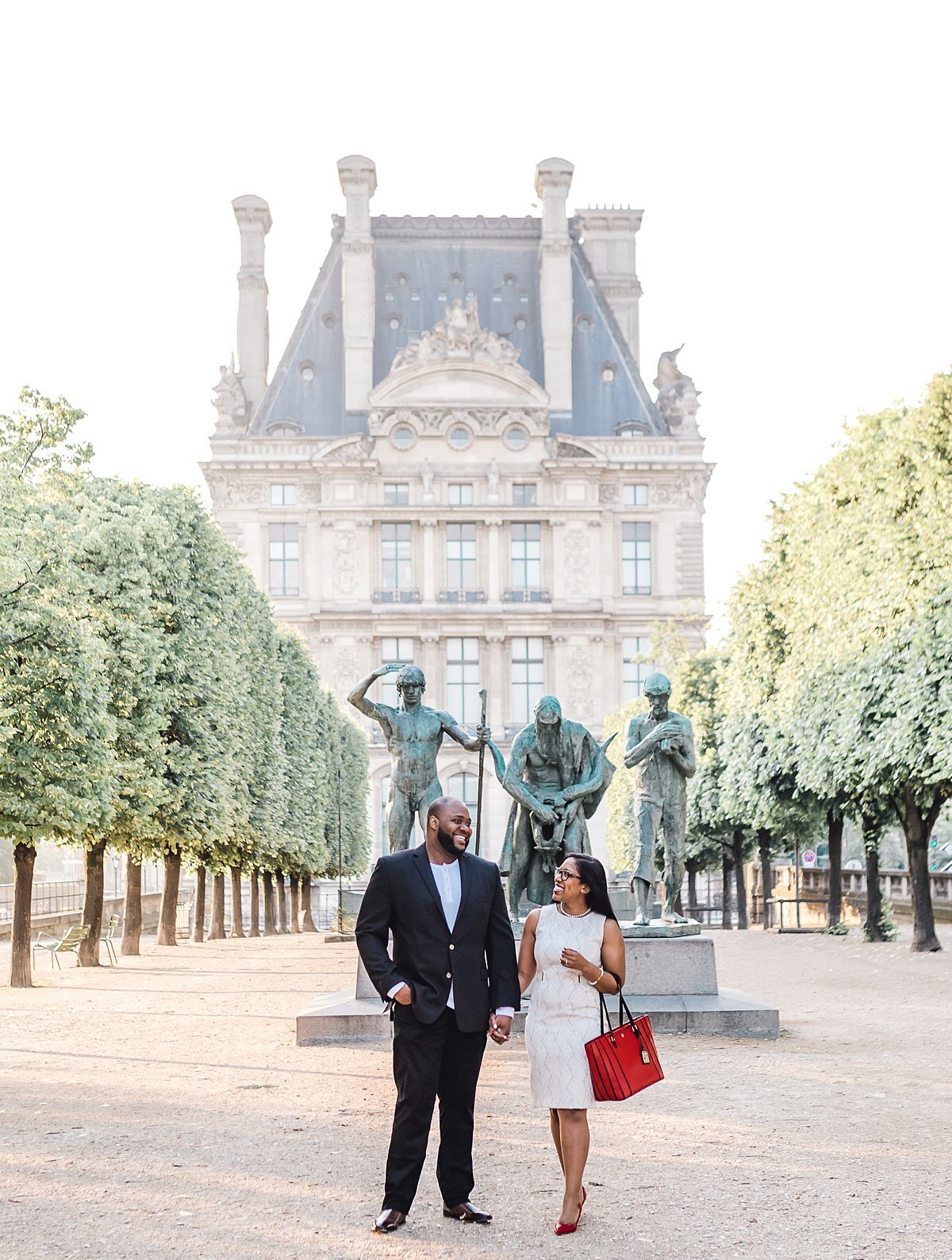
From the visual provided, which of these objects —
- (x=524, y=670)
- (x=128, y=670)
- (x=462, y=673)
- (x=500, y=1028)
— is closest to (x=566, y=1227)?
(x=500, y=1028)

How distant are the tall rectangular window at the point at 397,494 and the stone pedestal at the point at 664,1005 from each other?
59.7 m

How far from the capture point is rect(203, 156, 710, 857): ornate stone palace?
73688mm

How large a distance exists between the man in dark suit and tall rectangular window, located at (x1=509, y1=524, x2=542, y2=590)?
6830 centimetres

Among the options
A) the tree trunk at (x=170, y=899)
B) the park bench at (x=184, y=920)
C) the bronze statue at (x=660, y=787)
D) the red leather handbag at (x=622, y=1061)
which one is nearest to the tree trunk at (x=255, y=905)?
the park bench at (x=184, y=920)

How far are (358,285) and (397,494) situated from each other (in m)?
10.6

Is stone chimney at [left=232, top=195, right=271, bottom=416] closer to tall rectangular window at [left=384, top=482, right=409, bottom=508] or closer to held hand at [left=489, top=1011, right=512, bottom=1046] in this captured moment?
tall rectangular window at [left=384, top=482, right=409, bottom=508]

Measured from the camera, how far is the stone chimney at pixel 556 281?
77875 millimetres

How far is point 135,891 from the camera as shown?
99.3 feet

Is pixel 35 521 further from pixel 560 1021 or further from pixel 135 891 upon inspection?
pixel 560 1021

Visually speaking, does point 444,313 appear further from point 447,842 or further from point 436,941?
point 436,941

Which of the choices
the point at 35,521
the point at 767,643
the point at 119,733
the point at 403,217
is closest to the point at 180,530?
the point at 119,733

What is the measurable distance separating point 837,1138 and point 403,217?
77.7 m

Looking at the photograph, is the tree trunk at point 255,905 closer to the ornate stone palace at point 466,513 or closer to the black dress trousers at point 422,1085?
the ornate stone palace at point 466,513

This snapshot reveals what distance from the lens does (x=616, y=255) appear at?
87000mm
